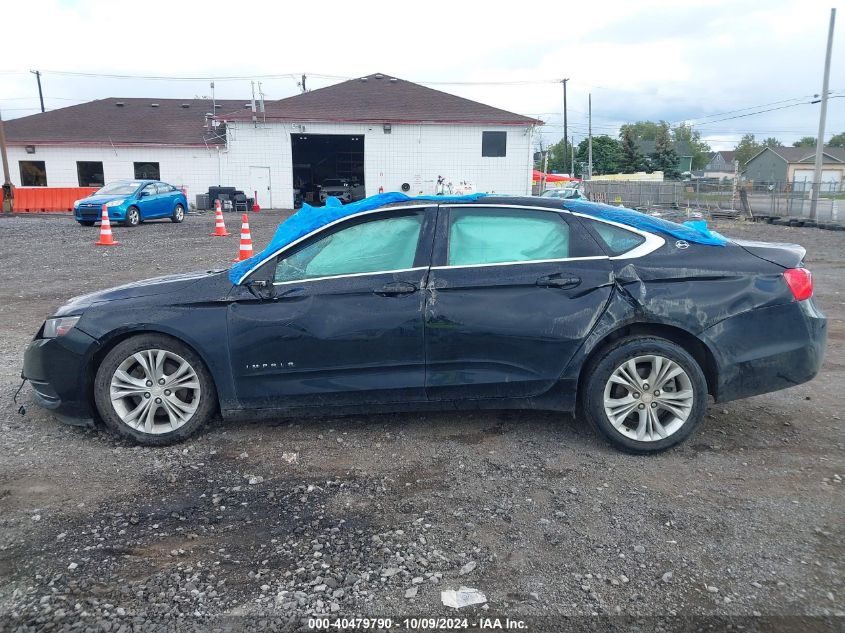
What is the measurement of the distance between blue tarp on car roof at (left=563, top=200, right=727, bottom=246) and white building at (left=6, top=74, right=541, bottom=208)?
31607mm

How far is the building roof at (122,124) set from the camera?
1407 inches

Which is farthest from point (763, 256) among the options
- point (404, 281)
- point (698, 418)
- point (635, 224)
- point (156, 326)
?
point (156, 326)

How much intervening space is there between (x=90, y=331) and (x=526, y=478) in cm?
282

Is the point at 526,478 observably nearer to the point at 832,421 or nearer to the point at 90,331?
the point at 832,421

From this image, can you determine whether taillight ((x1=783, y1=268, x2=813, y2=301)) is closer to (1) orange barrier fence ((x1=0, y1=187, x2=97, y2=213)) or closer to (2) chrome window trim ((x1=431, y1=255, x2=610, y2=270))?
(2) chrome window trim ((x1=431, y1=255, x2=610, y2=270))

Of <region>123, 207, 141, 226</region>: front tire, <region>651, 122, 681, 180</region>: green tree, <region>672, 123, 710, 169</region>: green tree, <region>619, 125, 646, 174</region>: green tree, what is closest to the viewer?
<region>123, 207, 141, 226</region>: front tire

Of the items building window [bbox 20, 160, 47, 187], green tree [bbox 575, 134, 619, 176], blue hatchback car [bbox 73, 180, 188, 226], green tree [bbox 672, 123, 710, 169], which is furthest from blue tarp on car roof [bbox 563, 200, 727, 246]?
green tree [bbox 672, 123, 710, 169]

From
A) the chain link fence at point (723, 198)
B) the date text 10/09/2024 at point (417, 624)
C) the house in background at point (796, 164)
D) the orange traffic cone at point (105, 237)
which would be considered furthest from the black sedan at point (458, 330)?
the house in background at point (796, 164)

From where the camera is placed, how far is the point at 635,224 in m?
4.40

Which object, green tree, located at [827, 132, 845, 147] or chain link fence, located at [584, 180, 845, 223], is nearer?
chain link fence, located at [584, 180, 845, 223]

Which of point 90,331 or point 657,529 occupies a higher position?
point 90,331

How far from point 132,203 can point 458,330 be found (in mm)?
20009

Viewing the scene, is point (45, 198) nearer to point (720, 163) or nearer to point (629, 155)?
point (629, 155)

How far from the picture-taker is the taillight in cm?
422
